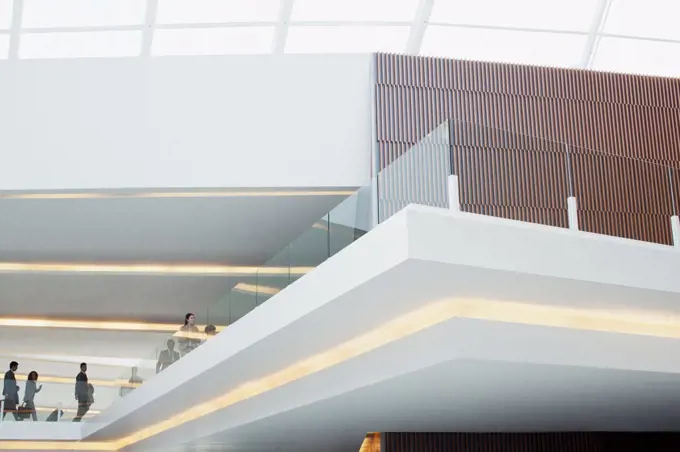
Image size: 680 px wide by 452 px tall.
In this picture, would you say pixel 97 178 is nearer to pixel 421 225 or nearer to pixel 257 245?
pixel 257 245

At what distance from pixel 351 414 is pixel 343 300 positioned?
14.3 feet

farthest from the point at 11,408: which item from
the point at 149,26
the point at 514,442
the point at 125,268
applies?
the point at 514,442

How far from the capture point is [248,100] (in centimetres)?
1822

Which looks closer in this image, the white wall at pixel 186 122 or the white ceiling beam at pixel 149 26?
the white wall at pixel 186 122

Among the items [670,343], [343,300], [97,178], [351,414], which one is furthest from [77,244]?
[670,343]

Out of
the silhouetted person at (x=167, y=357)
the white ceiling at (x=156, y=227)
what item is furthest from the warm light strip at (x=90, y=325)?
the silhouetted person at (x=167, y=357)

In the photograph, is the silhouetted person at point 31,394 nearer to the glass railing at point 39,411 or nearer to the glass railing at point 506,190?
the glass railing at point 39,411

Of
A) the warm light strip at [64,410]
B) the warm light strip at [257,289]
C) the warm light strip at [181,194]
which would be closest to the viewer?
the warm light strip at [257,289]

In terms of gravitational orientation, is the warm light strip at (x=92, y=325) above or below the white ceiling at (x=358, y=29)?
below

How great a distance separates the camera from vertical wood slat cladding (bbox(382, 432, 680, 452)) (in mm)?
14742

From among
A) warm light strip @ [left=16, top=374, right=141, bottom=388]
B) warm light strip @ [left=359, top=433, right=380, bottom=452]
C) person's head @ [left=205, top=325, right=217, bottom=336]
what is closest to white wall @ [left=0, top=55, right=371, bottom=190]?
person's head @ [left=205, top=325, right=217, bottom=336]

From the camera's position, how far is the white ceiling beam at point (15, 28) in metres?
20.3

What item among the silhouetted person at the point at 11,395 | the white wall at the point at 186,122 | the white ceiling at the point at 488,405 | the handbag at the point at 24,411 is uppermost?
the white wall at the point at 186,122

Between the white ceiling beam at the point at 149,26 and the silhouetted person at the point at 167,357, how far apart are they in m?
8.09
